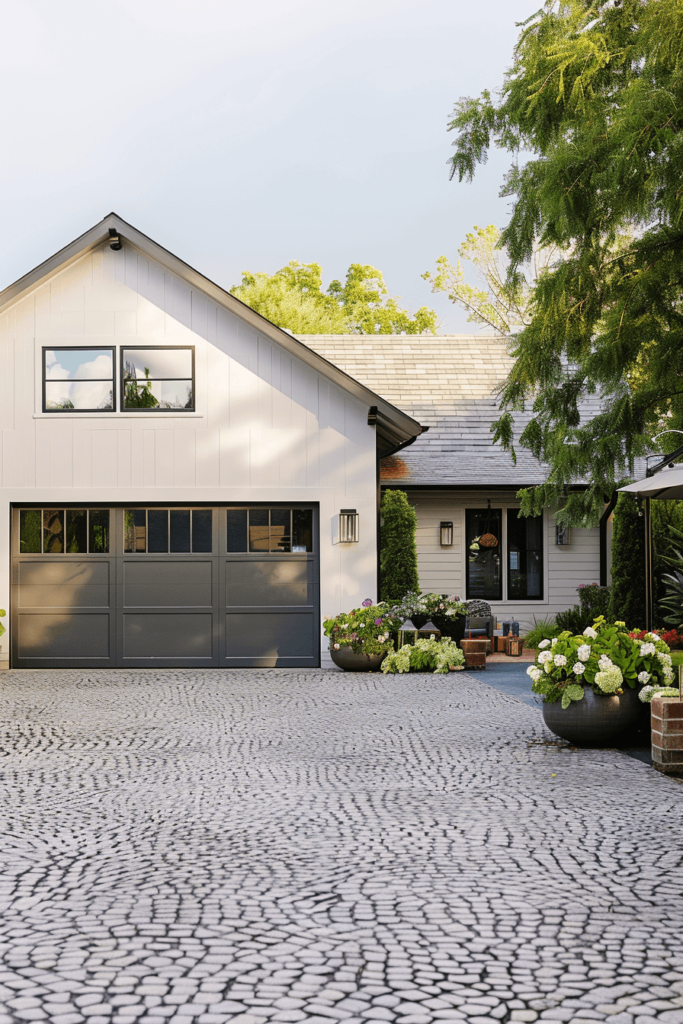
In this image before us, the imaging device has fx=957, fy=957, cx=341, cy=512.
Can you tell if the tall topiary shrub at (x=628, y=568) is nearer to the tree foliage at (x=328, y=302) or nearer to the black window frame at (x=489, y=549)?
the black window frame at (x=489, y=549)

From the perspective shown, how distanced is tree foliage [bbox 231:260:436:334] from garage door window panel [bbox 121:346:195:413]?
22083 mm

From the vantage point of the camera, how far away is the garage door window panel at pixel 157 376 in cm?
1378

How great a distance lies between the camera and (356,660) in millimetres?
13039

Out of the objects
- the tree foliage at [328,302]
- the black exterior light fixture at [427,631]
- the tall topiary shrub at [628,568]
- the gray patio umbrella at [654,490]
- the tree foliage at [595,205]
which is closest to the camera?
the tree foliage at [595,205]

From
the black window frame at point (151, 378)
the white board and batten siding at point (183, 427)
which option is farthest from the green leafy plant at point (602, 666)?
the black window frame at point (151, 378)

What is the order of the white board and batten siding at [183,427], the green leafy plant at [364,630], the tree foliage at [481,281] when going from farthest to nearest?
the tree foliage at [481,281] < the white board and batten siding at [183,427] < the green leafy plant at [364,630]

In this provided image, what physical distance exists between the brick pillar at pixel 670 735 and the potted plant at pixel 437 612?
7229 millimetres

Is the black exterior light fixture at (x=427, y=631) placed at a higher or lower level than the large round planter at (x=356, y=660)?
higher

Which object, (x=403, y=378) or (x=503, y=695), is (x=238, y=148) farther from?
(x=503, y=695)

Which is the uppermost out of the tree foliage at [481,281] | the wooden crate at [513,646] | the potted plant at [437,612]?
the tree foliage at [481,281]

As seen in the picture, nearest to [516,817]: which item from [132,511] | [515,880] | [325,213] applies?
[515,880]

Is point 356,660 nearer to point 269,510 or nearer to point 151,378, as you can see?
point 269,510

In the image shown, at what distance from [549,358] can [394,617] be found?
18.2 feet

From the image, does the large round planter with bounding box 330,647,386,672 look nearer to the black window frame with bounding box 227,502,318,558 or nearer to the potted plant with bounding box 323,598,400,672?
the potted plant with bounding box 323,598,400,672
